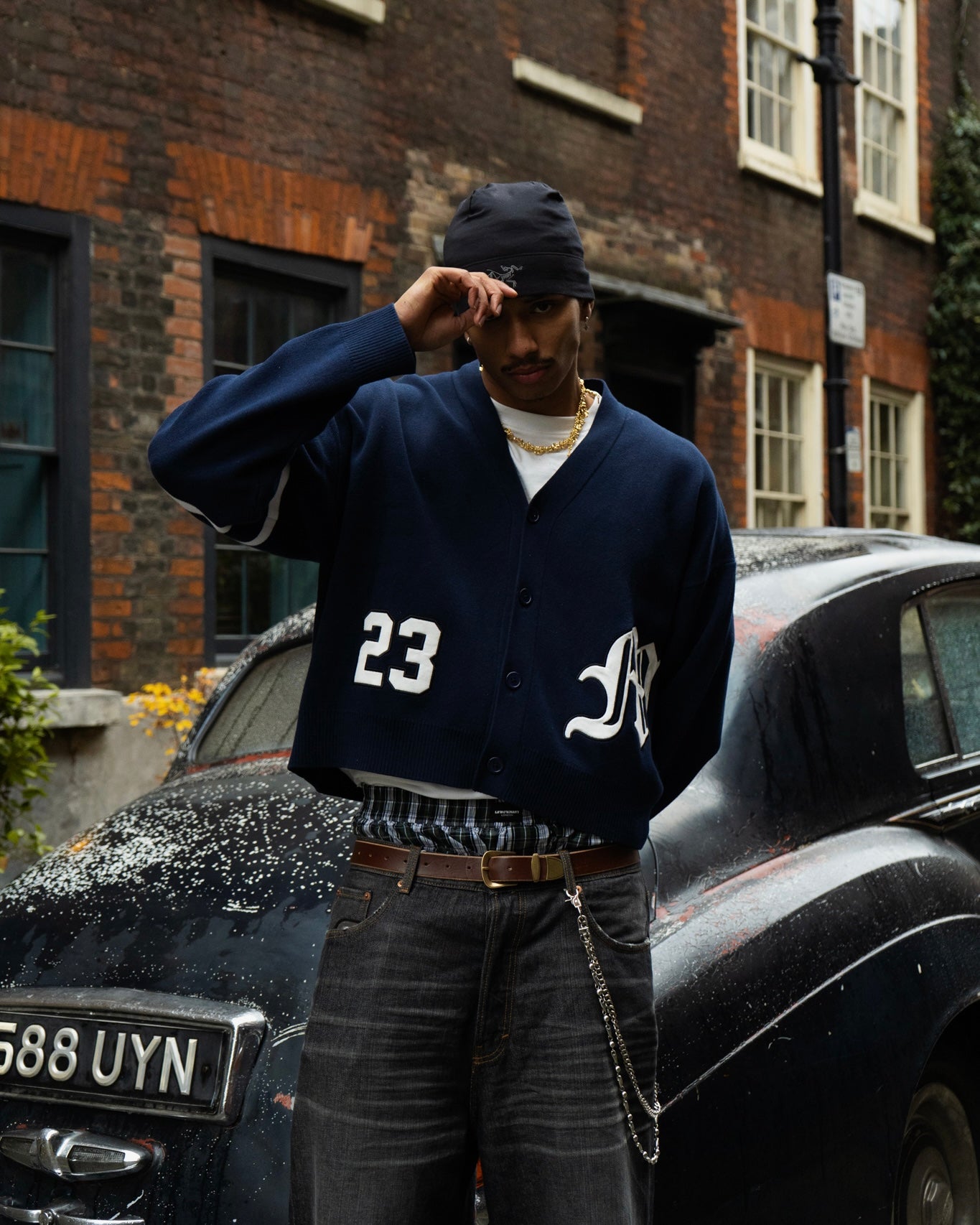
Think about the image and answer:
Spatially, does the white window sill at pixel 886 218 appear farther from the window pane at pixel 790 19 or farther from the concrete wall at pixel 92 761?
the concrete wall at pixel 92 761

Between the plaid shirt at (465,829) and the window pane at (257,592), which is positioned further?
the window pane at (257,592)

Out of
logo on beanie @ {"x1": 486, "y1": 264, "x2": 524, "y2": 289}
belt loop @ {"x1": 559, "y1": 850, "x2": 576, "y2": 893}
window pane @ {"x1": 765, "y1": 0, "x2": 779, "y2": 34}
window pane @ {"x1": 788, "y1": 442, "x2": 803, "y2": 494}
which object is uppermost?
window pane @ {"x1": 765, "y1": 0, "x2": 779, "y2": 34}

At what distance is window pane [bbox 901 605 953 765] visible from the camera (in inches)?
141

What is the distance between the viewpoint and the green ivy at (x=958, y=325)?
14.7 metres

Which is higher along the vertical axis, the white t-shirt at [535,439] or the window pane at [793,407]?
the window pane at [793,407]

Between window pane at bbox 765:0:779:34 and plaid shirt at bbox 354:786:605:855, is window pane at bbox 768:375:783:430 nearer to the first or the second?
window pane at bbox 765:0:779:34

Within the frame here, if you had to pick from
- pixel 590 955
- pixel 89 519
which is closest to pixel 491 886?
pixel 590 955

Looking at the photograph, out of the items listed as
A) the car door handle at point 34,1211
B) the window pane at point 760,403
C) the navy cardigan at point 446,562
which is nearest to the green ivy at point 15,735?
the car door handle at point 34,1211

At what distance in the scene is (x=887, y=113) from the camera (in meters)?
14.4

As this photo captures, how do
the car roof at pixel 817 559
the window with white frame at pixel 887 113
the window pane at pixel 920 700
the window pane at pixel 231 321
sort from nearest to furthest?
1. the car roof at pixel 817 559
2. the window pane at pixel 920 700
3. the window pane at pixel 231 321
4. the window with white frame at pixel 887 113

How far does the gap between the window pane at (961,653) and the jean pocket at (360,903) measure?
79.9 inches

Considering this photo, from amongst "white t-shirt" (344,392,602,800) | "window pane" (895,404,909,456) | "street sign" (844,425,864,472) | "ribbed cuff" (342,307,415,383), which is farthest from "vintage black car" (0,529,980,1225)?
"window pane" (895,404,909,456)

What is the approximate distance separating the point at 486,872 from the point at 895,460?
42.8 feet

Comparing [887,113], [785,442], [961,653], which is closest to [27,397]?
[961,653]
